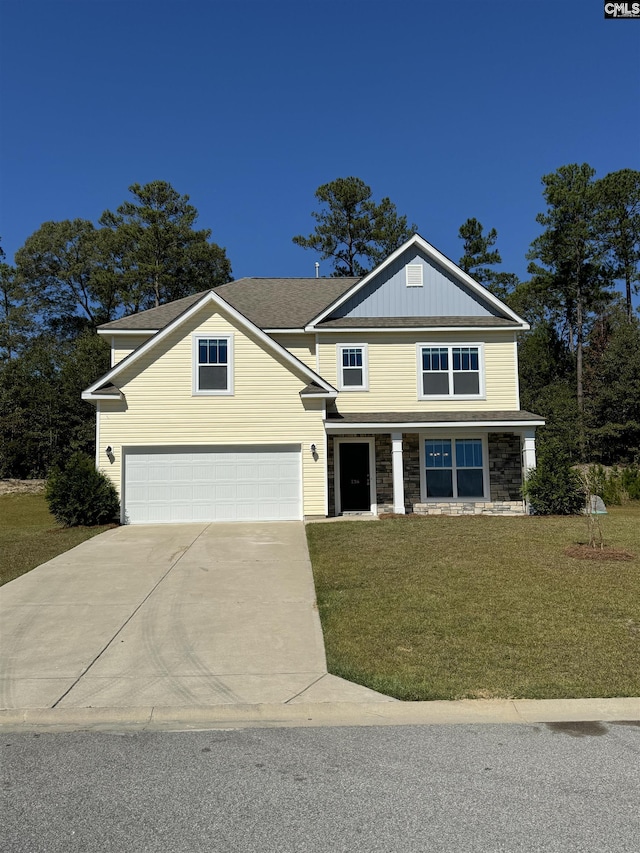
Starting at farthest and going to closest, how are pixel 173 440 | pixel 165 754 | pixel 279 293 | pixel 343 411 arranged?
1. pixel 279 293
2. pixel 343 411
3. pixel 173 440
4. pixel 165 754

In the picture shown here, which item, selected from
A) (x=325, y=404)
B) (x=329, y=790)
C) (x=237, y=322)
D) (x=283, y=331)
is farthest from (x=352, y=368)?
(x=329, y=790)

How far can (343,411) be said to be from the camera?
61.1ft

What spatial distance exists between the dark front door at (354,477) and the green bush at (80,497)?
21.3 ft

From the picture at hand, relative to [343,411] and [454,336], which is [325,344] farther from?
[454,336]

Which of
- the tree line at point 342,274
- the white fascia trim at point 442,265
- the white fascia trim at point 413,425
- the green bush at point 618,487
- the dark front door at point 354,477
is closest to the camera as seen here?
the white fascia trim at point 413,425

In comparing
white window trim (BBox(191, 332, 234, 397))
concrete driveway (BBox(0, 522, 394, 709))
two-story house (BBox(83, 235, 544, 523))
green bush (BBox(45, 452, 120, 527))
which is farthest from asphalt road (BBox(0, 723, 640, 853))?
white window trim (BBox(191, 332, 234, 397))

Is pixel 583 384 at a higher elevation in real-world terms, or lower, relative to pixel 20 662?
higher

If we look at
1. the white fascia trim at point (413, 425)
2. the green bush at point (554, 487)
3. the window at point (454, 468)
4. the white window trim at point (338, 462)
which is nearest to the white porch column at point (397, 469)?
the white fascia trim at point (413, 425)

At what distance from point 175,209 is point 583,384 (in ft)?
93.1

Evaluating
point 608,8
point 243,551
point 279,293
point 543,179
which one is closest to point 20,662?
point 243,551

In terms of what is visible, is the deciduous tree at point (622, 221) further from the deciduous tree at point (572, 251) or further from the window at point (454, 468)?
the window at point (454, 468)

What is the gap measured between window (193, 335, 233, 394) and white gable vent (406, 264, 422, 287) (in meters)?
6.09

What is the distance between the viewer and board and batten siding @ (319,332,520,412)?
739 inches

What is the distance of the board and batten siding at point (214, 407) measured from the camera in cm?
1686
